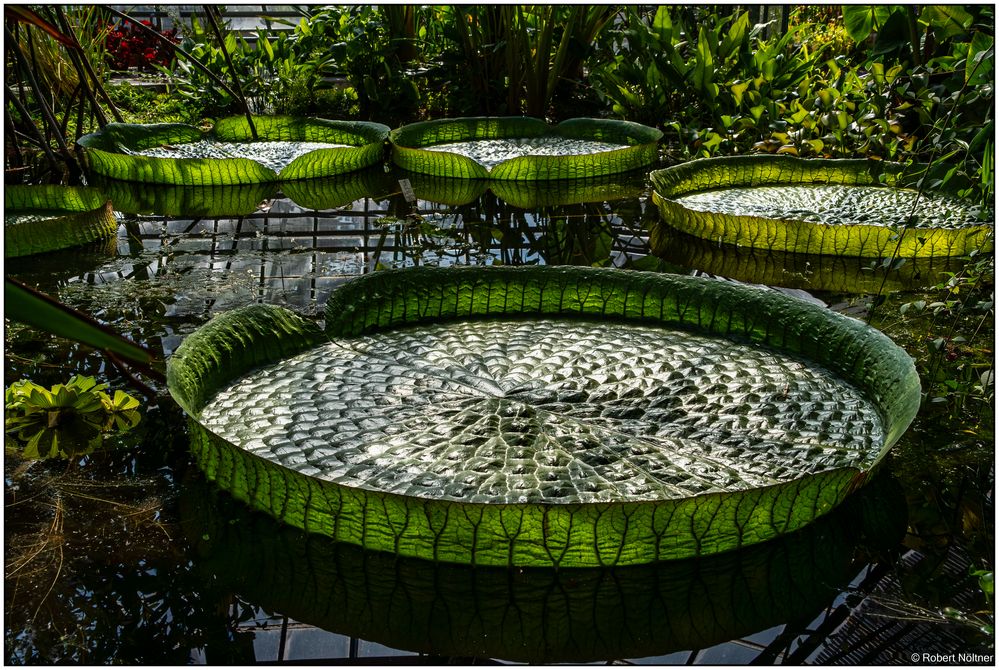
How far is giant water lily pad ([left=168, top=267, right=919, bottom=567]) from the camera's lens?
1.84 metres

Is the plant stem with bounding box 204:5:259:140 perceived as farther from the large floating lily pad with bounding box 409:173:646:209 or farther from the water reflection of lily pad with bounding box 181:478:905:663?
the water reflection of lily pad with bounding box 181:478:905:663

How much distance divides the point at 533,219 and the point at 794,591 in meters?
3.06

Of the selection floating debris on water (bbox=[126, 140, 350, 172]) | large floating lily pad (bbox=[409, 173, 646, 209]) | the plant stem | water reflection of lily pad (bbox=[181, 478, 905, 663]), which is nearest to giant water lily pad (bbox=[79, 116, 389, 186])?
floating debris on water (bbox=[126, 140, 350, 172])

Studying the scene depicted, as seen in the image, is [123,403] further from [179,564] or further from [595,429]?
[595,429]

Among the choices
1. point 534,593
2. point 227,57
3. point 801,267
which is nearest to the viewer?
point 534,593

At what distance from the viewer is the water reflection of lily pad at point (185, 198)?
4812 mm

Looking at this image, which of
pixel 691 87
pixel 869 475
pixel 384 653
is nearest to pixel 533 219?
pixel 691 87

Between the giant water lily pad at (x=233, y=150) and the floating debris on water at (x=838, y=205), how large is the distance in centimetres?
203

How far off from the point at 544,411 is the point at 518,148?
400cm

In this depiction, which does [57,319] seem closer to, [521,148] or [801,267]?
[801,267]

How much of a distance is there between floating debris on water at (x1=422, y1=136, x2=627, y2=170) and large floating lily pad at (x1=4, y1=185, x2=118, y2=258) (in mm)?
2092

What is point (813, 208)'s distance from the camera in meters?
4.34

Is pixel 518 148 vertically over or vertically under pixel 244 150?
over

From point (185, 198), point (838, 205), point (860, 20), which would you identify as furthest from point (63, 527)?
point (860, 20)
